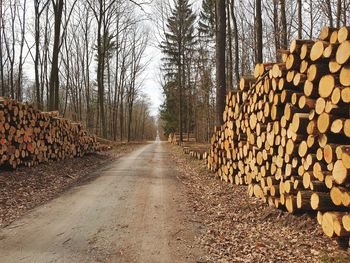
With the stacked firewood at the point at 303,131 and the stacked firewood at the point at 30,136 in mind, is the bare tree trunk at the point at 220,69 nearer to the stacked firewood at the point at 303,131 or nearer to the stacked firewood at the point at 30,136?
the stacked firewood at the point at 303,131

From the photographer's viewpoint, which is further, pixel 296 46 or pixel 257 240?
pixel 296 46

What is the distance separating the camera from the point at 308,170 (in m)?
6.07

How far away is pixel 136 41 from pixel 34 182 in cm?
3465

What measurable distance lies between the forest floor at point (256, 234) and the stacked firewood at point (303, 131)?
9.1 inches

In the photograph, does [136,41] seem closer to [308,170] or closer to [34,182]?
[34,182]

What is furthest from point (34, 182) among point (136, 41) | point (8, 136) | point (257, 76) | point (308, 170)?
point (136, 41)

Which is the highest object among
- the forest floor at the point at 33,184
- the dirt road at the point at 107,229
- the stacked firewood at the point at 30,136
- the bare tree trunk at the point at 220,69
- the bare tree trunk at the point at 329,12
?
the bare tree trunk at the point at 329,12

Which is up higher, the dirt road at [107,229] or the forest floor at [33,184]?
the forest floor at [33,184]

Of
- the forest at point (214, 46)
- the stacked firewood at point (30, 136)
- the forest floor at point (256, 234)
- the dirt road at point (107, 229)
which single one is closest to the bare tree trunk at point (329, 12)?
the forest at point (214, 46)

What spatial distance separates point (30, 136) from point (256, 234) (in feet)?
31.6

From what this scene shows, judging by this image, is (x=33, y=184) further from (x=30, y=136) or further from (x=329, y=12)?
(x=329, y=12)

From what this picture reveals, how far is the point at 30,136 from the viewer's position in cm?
1272

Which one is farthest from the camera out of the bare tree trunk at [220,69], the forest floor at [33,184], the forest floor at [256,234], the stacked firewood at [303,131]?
the bare tree trunk at [220,69]

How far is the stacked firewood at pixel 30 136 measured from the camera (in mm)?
11312
